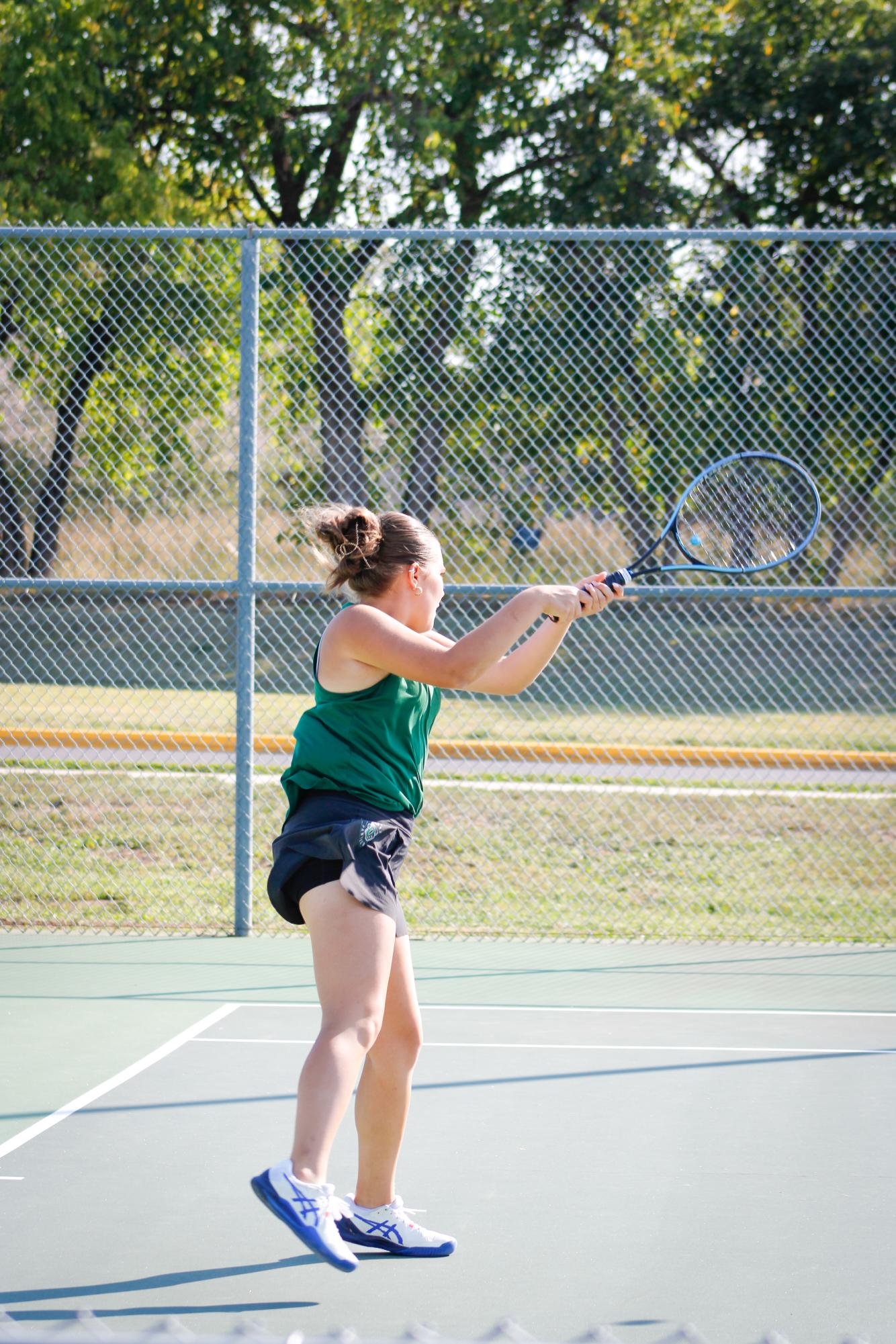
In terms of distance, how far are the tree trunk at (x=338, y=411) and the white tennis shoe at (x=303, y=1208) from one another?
10.2 m

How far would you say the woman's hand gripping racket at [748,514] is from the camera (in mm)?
4328

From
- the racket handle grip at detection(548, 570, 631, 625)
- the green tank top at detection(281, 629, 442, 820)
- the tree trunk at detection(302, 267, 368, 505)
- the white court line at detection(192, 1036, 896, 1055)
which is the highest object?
the tree trunk at detection(302, 267, 368, 505)

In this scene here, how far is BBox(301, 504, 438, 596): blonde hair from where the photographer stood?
128 inches

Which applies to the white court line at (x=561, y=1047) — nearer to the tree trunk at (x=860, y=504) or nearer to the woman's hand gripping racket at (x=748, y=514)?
the woman's hand gripping racket at (x=748, y=514)

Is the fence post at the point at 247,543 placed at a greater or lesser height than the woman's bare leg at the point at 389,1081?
greater

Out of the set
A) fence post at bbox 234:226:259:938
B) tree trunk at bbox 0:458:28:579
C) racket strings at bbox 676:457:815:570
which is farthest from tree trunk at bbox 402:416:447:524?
racket strings at bbox 676:457:815:570

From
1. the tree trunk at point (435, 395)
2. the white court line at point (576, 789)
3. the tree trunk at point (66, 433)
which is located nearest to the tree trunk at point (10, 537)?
the tree trunk at point (66, 433)

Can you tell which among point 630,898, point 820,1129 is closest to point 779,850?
point 630,898

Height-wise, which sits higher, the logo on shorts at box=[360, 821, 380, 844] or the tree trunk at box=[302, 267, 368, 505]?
the tree trunk at box=[302, 267, 368, 505]

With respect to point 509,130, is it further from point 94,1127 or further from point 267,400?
point 94,1127

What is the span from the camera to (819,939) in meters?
6.90

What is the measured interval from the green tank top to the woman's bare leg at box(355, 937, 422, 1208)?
0.38m

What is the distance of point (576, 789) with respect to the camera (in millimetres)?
9500

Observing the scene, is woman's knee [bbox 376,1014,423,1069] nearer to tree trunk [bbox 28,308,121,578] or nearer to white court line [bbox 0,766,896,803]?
white court line [bbox 0,766,896,803]
